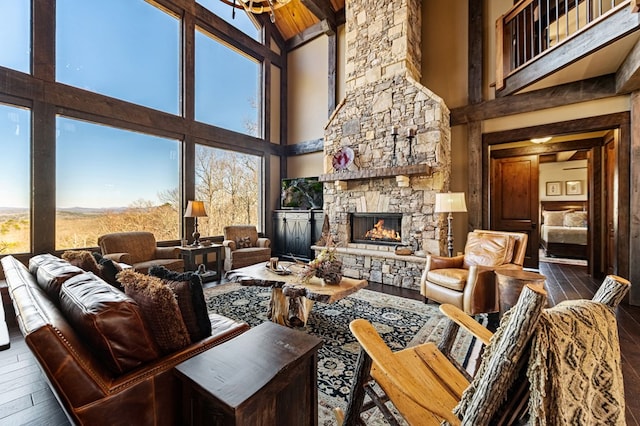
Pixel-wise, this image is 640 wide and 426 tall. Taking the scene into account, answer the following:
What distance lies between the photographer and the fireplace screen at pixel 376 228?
4762mm

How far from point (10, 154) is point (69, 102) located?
38.8 inches

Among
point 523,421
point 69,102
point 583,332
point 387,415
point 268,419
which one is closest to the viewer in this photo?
point 583,332

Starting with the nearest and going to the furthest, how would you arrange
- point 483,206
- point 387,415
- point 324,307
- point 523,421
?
point 523,421
point 387,415
point 324,307
point 483,206

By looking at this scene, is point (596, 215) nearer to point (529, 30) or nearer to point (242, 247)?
point (529, 30)

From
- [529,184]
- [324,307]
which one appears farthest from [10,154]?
[529,184]

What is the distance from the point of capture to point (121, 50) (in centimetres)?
445

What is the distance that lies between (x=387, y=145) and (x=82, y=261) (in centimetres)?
428

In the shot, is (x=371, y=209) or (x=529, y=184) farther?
(x=529, y=184)

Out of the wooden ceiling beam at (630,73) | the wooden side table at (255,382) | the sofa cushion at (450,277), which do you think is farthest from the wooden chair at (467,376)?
the wooden ceiling beam at (630,73)

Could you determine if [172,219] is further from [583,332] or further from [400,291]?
[583,332]

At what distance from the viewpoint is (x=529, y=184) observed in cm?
538

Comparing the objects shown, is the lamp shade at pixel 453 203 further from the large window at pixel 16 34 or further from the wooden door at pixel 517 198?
the large window at pixel 16 34

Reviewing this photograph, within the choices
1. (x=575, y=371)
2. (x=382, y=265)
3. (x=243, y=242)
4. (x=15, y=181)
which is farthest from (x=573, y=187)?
(x=15, y=181)

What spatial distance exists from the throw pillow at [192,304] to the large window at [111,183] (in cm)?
375
